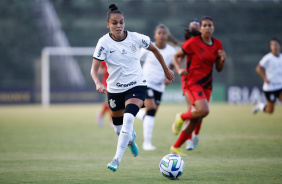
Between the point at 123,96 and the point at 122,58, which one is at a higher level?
the point at 122,58

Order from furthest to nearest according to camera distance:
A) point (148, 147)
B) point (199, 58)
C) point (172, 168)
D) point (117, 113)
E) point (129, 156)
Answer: point (148, 147)
point (129, 156)
point (199, 58)
point (117, 113)
point (172, 168)

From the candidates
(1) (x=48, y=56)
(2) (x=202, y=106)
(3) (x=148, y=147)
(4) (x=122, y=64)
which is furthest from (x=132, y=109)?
(1) (x=48, y=56)

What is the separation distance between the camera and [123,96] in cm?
747

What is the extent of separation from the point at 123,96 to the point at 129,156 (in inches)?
76.6

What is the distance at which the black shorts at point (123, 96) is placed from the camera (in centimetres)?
730

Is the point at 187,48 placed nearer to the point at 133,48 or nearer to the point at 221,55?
the point at 221,55

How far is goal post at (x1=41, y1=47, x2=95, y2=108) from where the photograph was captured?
29156 mm

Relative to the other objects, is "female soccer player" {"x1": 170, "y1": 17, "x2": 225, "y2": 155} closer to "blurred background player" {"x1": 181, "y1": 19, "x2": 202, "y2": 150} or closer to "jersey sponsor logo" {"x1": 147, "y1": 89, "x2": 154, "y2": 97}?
"blurred background player" {"x1": 181, "y1": 19, "x2": 202, "y2": 150}

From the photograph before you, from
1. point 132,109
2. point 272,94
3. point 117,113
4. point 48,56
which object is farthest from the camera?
point 48,56

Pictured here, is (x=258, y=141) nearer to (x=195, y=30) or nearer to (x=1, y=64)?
(x=195, y=30)

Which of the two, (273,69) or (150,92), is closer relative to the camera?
(150,92)

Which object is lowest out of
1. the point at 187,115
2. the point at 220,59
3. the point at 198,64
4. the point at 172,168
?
the point at 172,168

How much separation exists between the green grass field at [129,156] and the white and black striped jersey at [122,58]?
4.36 ft

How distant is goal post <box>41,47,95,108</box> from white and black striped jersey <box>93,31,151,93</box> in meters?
21.8
